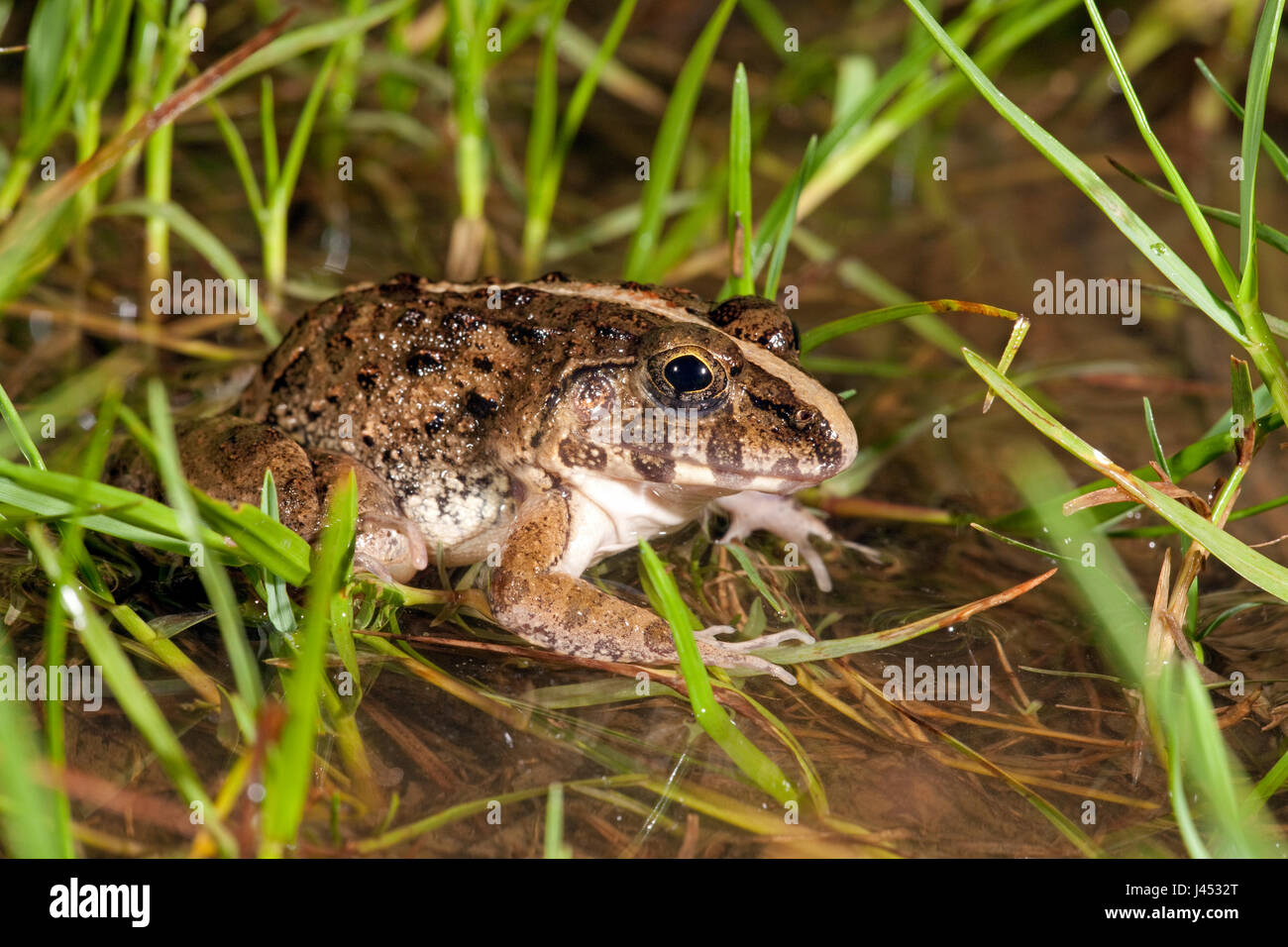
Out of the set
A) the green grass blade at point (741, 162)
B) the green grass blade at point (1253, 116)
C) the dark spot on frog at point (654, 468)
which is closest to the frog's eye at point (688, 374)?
the dark spot on frog at point (654, 468)

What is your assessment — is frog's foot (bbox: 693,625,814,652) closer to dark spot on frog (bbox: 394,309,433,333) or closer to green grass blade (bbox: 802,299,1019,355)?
green grass blade (bbox: 802,299,1019,355)

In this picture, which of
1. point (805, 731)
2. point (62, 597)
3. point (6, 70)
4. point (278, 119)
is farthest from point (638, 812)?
point (6, 70)

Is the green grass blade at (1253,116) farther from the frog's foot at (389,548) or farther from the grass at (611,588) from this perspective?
the frog's foot at (389,548)

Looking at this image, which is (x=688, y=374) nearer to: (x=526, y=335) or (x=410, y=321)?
(x=526, y=335)

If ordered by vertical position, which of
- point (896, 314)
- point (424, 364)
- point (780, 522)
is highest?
point (424, 364)

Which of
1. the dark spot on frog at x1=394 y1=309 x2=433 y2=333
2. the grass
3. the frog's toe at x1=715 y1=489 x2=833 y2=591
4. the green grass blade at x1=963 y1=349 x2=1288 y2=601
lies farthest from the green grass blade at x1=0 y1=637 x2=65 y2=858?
the frog's toe at x1=715 y1=489 x2=833 y2=591

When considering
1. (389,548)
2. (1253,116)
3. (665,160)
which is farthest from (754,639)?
(665,160)

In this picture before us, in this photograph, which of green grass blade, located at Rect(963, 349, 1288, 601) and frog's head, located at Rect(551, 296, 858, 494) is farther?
frog's head, located at Rect(551, 296, 858, 494)
